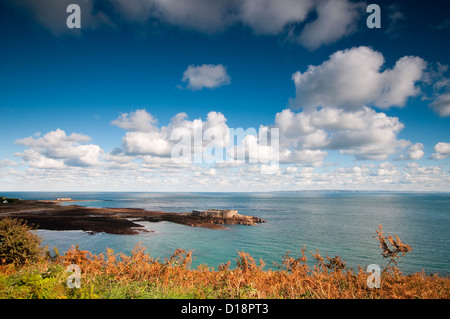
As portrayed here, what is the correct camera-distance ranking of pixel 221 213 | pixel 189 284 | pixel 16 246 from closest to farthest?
pixel 189 284
pixel 16 246
pixel 221 213

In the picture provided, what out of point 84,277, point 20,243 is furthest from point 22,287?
point 20,243

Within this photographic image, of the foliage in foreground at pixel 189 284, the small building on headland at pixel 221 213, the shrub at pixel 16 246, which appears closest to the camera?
the foliage in foreground at pixel 189 284

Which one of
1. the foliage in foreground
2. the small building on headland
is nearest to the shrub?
the foliage in foreground

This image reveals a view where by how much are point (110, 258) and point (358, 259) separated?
29.2m

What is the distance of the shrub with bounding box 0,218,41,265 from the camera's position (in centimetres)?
1166

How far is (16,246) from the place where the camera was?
39.0ft

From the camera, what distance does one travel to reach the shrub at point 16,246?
11.7m

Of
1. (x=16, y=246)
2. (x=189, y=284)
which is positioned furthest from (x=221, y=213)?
(x=189, y=284)

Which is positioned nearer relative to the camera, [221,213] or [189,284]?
[189,284]

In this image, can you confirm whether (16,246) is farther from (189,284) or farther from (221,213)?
(221,213)

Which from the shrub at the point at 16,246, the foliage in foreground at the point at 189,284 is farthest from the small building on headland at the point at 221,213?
the foliage in foreground at the point at 189,284

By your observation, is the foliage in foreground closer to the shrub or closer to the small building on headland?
the shrub

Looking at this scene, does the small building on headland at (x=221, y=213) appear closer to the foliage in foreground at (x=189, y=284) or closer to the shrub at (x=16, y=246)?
the shrub at (x=16, y=246)
